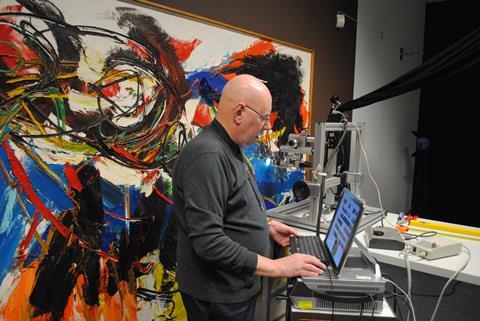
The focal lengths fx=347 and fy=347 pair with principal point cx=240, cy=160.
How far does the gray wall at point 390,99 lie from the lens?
144 inches

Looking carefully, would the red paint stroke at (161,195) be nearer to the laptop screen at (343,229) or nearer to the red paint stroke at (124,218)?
the red paint stroke at (124,218)

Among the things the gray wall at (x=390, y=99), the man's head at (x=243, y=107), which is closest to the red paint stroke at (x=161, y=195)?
the man's head at (x=243, y=107)

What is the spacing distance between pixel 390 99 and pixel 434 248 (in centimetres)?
310

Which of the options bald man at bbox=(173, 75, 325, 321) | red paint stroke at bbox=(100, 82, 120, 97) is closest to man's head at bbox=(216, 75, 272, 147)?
bald man at bbox=(173, 75, 325, 321)

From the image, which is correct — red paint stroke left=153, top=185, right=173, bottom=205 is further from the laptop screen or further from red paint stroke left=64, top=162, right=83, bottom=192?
the laptop screen

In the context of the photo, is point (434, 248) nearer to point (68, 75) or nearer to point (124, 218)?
point (124, 218)

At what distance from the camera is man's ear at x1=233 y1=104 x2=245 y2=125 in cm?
126

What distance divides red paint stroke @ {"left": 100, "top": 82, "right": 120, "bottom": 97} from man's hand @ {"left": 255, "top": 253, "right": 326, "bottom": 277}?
96 cm

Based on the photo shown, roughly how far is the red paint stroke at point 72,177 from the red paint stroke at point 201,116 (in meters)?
0.71

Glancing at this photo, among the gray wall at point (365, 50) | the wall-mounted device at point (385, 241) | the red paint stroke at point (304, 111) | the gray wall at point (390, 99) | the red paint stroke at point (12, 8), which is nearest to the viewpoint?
the red paint stroke at point (12, 8)

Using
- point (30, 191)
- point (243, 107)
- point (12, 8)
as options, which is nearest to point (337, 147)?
point (243, 107)

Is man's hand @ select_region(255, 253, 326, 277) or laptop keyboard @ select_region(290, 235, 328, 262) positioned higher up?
man's hand @ select_region(255, 253, 326, 277)

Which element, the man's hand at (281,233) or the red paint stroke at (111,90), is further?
the man's hand at (281,233)

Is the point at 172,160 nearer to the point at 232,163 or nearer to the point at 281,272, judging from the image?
the point at 232,163
